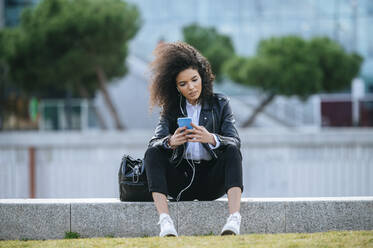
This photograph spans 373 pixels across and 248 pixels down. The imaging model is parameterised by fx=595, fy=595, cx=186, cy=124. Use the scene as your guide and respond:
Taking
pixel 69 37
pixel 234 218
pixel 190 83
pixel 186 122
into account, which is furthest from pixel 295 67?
pixel 234 218

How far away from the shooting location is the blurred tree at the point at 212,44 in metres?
21.5

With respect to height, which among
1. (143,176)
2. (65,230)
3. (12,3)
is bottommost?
(65,230)

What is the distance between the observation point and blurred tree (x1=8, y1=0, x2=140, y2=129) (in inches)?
680

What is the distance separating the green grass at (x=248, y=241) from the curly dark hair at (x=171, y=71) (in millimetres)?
1154

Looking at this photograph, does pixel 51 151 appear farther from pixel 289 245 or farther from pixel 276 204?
pixel 289 245

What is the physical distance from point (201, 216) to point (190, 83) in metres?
1.01

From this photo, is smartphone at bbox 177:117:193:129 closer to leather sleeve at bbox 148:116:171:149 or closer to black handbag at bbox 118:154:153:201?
leather sleeve at bbox 148:116:171:149

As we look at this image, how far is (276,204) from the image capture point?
4562 mm

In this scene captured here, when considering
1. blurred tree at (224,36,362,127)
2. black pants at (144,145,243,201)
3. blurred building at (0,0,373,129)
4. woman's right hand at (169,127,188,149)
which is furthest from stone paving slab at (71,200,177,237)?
blurred building at (0,0,373,129)

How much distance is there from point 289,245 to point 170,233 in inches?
33.1

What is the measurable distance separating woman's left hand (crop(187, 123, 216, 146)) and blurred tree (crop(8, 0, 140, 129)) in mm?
13553

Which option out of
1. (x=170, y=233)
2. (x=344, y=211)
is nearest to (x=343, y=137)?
(x=344, y=211)

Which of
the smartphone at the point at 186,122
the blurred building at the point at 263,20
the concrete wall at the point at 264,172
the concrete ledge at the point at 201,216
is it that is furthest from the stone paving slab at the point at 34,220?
the blurred building at the point at 263,20

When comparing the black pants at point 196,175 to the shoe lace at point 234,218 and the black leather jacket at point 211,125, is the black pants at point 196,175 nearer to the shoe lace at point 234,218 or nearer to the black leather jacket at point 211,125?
the black leather jacket at point 211,125
